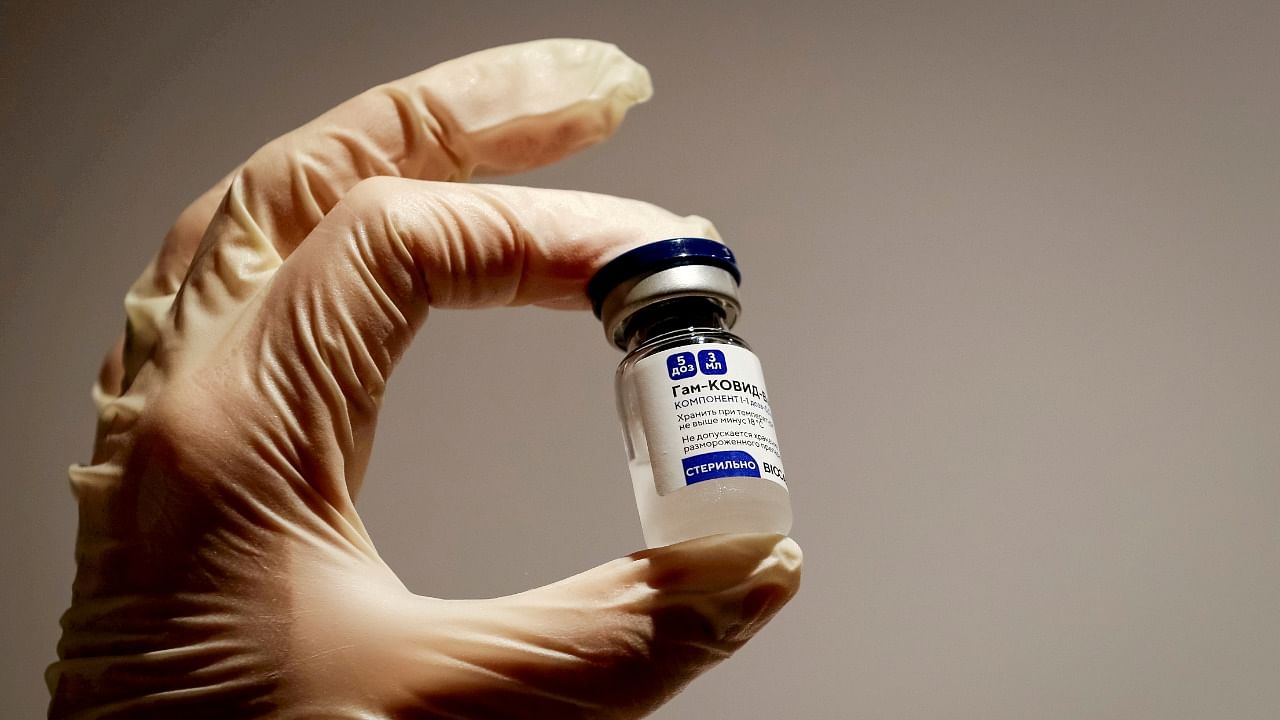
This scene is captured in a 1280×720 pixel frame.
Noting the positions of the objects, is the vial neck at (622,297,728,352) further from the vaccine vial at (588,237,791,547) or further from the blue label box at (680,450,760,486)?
the blue label box at (680,450,760,486)

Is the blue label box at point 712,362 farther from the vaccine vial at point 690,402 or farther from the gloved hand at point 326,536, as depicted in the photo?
the gloved hand at point 326,536

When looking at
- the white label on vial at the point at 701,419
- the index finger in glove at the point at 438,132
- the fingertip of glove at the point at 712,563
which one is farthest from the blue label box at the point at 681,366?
the index finger in glove at the point at 438,132

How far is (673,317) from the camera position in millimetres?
676

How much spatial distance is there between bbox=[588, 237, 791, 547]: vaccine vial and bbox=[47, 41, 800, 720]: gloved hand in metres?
0.03

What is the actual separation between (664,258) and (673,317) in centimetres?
4

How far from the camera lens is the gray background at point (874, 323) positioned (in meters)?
1.05

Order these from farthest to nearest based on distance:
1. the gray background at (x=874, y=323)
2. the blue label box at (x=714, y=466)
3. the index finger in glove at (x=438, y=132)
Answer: the gray background at (x=874, y=323) < the index finger in glove at (x=438, y=132) < the blue label box at (x=714, y=466)

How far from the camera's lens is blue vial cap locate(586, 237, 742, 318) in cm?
67

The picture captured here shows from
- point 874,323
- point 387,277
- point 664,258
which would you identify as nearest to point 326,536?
point 387,277

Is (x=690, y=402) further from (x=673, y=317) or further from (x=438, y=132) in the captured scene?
(x=438, y=132)

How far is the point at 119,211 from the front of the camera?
1194 mm

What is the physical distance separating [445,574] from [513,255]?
0.45 meters

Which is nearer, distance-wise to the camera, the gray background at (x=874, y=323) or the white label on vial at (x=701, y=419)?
the white label on vial at (x=701, y=419)

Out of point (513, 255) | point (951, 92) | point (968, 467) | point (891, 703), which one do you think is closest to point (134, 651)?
point (513, 255)
